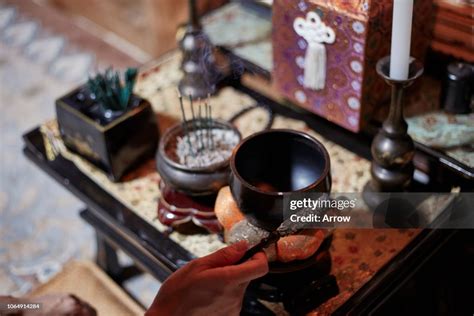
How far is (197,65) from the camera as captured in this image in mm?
1412

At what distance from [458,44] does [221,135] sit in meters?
0.53

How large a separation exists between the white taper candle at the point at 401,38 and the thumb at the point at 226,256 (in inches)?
14.2

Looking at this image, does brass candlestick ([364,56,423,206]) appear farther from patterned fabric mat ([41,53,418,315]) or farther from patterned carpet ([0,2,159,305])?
patterned carpet ([0,2,159,305])

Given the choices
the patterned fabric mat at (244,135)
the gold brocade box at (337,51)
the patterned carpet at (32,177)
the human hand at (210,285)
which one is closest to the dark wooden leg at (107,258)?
the patterned carpet at (32,177)

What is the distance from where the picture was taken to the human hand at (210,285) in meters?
0.88

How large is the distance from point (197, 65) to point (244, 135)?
20 cm

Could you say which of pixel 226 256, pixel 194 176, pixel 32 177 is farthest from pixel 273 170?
pixel 32 177

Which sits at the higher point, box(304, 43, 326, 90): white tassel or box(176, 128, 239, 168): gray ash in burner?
box(304, 43, 326, 90): white tassel

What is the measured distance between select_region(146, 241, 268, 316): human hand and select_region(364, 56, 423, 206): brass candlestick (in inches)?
11.5

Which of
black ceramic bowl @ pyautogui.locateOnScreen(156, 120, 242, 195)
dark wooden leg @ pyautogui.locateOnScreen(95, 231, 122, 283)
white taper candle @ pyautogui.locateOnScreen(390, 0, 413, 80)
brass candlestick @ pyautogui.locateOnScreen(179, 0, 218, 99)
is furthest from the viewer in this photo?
dark wooden leg @ pyautogui.locateOnScreen(95, 231, 122, 283)

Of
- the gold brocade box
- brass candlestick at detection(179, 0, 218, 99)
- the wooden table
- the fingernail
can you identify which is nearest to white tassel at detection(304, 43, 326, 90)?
the gold brocade box

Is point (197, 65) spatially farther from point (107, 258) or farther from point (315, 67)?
point (107, 258)

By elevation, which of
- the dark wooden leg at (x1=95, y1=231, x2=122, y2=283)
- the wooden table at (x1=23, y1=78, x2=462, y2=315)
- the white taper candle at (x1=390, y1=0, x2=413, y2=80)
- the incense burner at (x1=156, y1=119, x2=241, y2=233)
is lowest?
the dark wooden leg at (x1=95, y1=231, x2=122, y2=283)

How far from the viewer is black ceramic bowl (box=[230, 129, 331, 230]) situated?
0.97 meters
